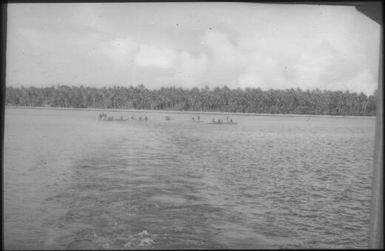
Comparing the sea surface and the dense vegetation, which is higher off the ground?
the dense vegetation

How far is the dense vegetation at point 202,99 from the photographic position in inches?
2122

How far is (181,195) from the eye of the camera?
11680mm

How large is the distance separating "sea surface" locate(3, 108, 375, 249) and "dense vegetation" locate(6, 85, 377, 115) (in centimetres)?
2977

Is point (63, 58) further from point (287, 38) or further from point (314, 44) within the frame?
point (314, 44)

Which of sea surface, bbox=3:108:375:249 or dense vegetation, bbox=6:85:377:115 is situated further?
dense vegetation, bbox=6:85:377:115

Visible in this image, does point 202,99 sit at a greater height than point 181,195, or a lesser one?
greater

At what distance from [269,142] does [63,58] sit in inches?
705

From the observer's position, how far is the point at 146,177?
14.3 m

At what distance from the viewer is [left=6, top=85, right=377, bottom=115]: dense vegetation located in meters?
53.9

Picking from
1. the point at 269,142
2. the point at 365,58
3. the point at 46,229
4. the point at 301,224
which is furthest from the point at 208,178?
the point at 365,58

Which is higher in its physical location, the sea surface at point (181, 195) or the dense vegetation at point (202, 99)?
the dense vegetation at point (202, 99)

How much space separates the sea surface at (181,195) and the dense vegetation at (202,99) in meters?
29.8

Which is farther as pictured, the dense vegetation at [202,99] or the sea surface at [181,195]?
the dense vegetation at [202,99]

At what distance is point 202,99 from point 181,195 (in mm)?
45575
